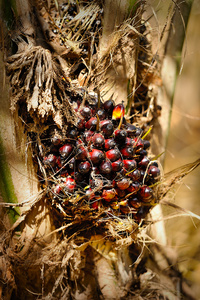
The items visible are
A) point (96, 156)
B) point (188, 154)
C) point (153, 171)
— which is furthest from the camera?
point (188, 154)

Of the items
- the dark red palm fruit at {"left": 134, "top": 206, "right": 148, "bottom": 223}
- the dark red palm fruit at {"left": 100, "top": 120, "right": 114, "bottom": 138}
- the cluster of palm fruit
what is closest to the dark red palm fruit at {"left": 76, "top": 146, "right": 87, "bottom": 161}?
the cluster of palm fruit

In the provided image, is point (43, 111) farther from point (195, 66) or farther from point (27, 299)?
point (195, 66)

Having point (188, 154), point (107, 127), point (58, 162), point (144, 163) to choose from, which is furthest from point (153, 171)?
point (188, 154)

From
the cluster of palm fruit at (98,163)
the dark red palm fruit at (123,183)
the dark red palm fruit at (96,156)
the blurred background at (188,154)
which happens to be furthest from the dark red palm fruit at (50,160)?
the blurred background at (188,154)

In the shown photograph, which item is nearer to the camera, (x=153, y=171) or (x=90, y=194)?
(x=90, y=194)

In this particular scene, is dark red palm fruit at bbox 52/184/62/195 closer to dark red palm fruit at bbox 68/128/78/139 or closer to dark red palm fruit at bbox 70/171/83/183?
dark red palm fruit at bbox 70/171/83/183

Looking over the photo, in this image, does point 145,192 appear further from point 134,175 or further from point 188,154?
point 188,154
